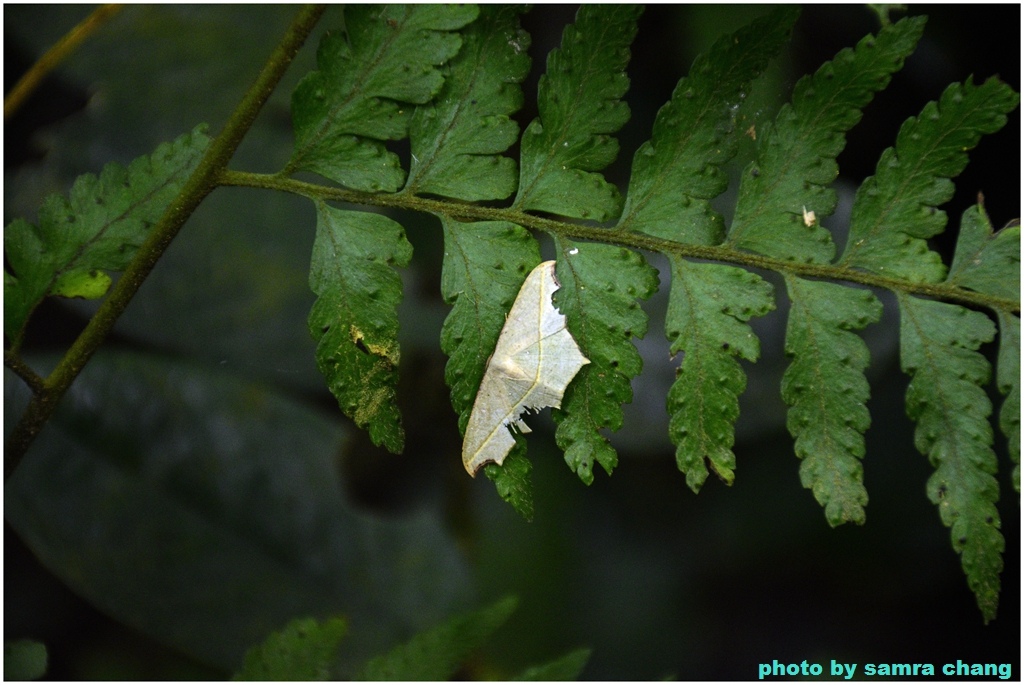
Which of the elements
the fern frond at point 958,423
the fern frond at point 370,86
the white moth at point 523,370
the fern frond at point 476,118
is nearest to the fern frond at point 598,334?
the white moth at point 523,370

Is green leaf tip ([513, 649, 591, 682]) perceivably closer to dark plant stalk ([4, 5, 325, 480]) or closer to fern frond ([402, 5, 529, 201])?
fern frond ([402, 5, 529, 201])

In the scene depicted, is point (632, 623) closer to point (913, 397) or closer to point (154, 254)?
point (913, 397)

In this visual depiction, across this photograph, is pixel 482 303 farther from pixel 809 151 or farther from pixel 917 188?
pixel 917 188

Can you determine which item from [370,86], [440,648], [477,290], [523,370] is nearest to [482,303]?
[477,290]

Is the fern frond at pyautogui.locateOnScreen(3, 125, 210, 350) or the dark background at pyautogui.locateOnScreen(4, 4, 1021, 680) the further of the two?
the dark background at pyautogui.locateOnScreen(4, 4, 1021, 680)

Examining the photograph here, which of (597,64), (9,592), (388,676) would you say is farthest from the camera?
(9,592)

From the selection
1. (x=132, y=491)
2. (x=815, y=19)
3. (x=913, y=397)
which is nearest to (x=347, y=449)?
(x=132, y=491)

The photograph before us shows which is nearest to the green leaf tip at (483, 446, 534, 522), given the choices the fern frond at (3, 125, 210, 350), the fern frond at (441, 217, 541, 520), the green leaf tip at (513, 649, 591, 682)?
the fern frond at (441, 217, 541, 520)
